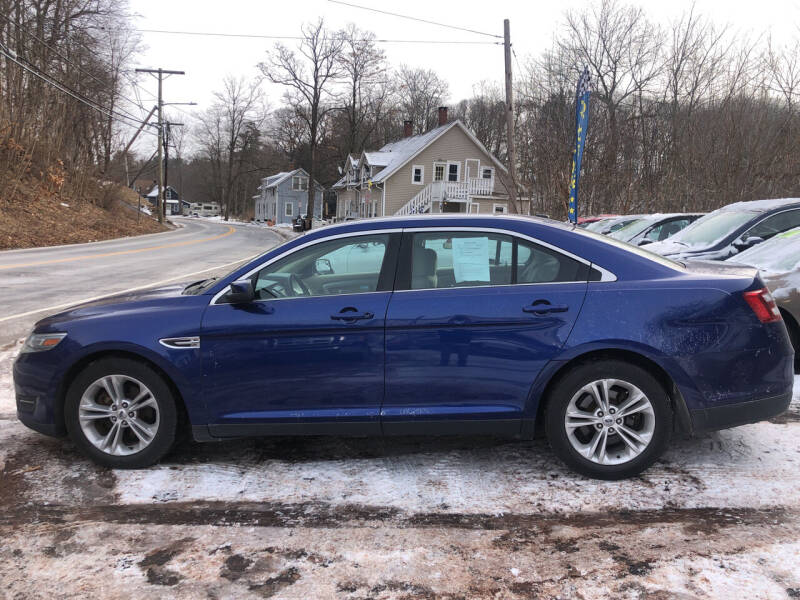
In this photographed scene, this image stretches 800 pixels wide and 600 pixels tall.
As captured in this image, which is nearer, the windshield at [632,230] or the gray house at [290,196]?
the windshield at [632,230]

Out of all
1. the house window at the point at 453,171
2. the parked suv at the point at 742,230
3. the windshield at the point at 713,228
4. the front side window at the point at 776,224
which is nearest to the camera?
the parked suv at the point at 742,230

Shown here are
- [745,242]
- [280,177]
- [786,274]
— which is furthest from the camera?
[280,177]

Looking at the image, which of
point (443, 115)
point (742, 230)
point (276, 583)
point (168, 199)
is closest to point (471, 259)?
point (276, 583)

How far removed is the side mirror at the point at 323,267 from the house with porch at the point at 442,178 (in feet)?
137

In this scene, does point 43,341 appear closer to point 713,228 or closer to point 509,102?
point 713,228

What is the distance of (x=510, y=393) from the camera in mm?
3508

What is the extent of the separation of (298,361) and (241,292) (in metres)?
0.52

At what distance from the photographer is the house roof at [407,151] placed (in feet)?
154

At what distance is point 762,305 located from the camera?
3553 mm

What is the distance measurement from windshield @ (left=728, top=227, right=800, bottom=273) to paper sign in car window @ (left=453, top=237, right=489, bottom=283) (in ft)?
13.0

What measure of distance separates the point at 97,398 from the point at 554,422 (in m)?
2.77

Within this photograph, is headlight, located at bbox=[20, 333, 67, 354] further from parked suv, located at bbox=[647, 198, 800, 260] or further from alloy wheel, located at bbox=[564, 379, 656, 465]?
parked suv, located at bbox=[647, 198, 800, 260]

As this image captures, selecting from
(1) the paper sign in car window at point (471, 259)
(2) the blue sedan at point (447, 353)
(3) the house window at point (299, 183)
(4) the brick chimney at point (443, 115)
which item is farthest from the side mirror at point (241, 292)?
(3) the house window at point (299, 183)

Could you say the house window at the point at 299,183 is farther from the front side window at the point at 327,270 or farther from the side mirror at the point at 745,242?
the front side window at the point at 327,270
